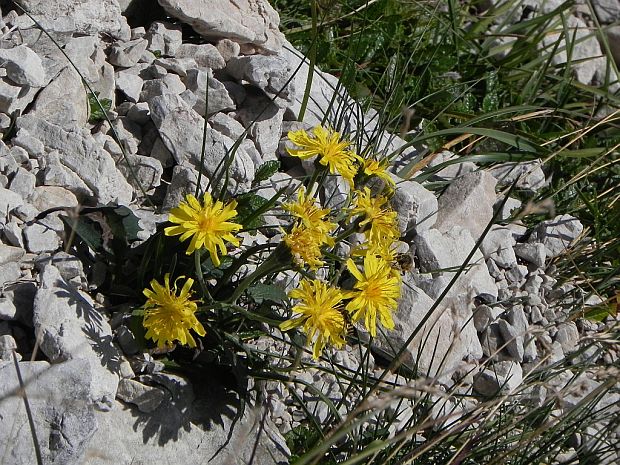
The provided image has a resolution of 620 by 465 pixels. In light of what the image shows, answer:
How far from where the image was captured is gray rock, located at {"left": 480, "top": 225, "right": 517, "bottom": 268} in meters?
3.16

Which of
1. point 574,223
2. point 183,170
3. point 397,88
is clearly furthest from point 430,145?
point 183,170

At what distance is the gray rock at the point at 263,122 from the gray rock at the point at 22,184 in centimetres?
76

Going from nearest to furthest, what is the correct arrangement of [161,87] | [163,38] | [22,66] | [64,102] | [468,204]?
[22,66], [64,102], [161,87], [163,38], [468,204]

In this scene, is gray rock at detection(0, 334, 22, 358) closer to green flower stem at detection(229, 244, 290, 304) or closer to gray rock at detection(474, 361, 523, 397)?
green flower stem at detection(229, 244, 290, 304)

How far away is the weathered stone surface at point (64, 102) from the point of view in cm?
253

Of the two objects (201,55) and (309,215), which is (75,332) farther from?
(201,55)

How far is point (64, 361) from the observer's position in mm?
1985

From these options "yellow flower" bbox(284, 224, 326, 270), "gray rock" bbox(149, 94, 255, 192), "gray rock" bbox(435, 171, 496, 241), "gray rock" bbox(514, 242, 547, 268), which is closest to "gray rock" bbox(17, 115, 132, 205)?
"gray rock" bbox(149, 94, 255, 192)

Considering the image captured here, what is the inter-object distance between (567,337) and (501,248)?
1.24 feet

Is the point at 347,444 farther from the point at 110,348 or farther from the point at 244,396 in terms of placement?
the point at 110,348

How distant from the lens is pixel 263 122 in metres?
2.91

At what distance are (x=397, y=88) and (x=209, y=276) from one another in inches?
44.9

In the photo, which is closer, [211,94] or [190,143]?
[190,143]

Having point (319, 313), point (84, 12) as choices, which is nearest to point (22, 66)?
point (84, 12)
